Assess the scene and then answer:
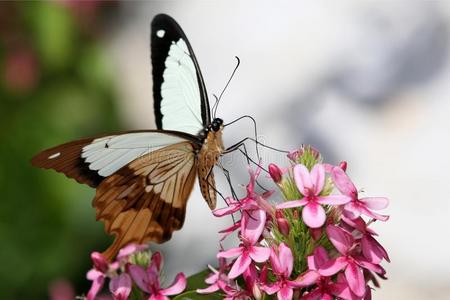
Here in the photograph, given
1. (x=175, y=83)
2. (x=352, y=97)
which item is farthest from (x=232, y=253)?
(x=352, y=97)

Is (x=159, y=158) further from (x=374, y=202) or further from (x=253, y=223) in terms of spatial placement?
(x=374, y=202)

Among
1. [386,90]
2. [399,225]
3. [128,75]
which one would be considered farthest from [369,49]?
[128,75]

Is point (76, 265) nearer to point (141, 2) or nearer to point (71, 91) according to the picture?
point (71, 91)

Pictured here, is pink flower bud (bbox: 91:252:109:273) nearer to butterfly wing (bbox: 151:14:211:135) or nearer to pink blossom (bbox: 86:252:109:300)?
pink blossom (bbox: 86:252:109:300)

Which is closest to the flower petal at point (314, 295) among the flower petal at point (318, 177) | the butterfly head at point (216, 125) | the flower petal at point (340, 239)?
the flower petal at point (340, 239)

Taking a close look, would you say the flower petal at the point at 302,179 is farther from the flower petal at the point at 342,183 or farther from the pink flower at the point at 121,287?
the pink flower at the point at 121,287
